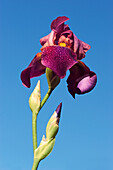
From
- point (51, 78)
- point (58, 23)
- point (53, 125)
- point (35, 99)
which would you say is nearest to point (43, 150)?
point (53, 125)

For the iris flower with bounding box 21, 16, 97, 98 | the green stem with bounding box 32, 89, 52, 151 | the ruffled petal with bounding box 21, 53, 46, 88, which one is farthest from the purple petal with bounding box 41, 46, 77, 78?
the green stem with bounding box 32, 89, 52, 151

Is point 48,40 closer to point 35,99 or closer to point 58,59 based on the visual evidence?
point 58,59

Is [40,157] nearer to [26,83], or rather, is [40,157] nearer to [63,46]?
[26,83]

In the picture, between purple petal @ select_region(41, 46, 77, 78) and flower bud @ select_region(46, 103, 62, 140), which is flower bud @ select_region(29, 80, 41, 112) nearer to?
flower bud @ select_region(46, 103, 62, 140)

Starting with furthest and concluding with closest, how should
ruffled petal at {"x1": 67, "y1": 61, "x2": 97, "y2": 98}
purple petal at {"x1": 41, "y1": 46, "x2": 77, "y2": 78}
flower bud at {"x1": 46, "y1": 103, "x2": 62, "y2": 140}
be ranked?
ruffled petal at {"x1": 67, "y1": 61, "x2": 97, "y2": 98} < flower bud at {"x1": 46, "y1": 103, "x2": 62, "y2": 140} < purple petal at {"x1": 41, "y1": 46, "x2": 77, "y2": 78}

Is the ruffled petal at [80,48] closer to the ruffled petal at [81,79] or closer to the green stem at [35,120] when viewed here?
the ruffled petal at [81,79]
